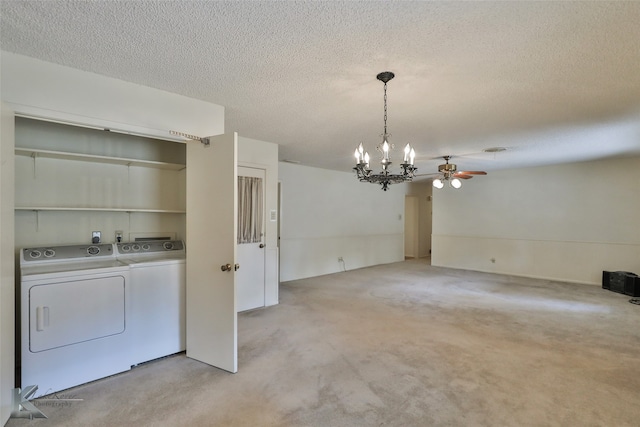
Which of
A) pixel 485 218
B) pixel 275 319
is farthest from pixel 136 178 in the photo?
pixel 485 218

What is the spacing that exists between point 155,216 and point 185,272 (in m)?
0.84

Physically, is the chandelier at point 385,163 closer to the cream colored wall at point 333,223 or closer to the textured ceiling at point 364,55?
the textured ceiling at point 364,55

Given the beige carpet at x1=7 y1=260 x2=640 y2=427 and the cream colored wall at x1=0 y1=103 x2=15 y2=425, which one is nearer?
the cream colored wall at x1=0 y1=103 x2=15 y2=425

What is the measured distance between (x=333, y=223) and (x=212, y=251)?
4831mm

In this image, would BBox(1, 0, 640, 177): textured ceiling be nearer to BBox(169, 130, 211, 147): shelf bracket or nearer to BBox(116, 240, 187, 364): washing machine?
BBox(169, 130, 211, 147): shelf bracket

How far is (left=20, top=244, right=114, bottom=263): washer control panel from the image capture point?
2.59m

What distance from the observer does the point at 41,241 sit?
2.84m

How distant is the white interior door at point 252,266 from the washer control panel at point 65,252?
5.84 feet

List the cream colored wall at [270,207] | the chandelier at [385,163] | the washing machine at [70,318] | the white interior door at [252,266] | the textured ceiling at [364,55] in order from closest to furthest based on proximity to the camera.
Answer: the textured ceiling at [364,55]
the washing machine at [70,318]
the chandelier at [385,163]
the white interior door at [252,266]
the cream colored wall at [270,207]

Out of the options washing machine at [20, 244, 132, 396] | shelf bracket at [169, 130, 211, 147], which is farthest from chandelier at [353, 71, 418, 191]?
washing machine at [20, 244, 132, 396]

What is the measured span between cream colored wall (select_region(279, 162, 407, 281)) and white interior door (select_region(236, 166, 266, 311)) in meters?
1.64

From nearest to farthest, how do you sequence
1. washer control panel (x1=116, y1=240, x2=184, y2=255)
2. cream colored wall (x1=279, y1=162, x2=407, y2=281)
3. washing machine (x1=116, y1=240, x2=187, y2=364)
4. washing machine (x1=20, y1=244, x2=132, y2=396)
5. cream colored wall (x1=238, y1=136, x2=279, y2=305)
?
1. washing machine (x1=20, y1=244, x2=132, y2=396)
2. washing machine (x1=116, y1=240, x2=187, y2=364)
3. washer control panel (x1=116, y1=240, x2=184, y2=255)
4. cream colored wall (x1=238, y1=136, x2=279, y2=305)
5. cream colored wall (x1=279, y1=162, x2=407, y2=281)

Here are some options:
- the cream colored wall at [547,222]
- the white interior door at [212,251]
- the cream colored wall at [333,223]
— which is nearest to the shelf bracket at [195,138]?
the white interior door at [212,251]

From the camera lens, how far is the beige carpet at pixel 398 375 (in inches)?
84.1
